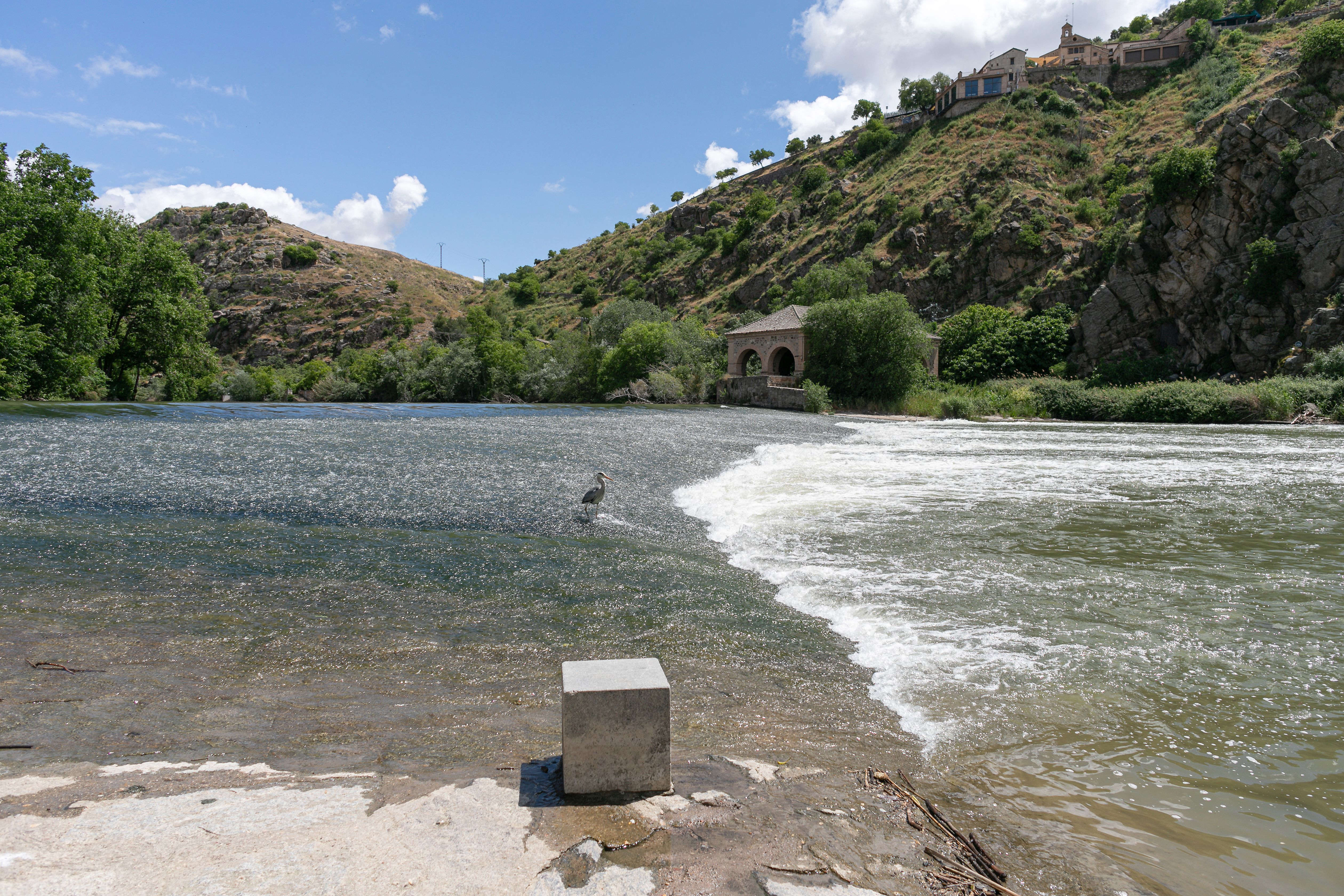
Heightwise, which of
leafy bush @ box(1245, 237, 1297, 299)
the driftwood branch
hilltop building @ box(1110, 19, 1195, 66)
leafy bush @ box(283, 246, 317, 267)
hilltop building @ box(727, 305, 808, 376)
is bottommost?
the driftwood branch

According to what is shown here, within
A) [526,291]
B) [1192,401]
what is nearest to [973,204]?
[1192,401]

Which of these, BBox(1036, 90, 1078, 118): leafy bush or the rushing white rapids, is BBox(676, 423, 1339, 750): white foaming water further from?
BBox(1036, 90, 1078, 118): leafy bush

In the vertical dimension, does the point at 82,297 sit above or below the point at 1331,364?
above

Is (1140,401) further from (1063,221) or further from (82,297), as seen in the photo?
Answer: (82,297)

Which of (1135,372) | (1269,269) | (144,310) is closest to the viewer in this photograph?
(144,310)

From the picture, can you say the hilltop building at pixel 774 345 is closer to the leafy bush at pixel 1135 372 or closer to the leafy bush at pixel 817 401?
the leafy bush at pixel 817 401

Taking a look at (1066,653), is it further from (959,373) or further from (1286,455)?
(959,373)

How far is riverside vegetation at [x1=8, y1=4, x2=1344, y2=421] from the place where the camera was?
126 ft

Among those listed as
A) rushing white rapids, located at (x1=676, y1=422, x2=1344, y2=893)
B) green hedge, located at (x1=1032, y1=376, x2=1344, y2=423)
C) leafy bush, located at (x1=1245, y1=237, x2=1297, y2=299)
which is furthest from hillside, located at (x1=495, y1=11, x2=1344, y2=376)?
rushing white rapids, located at (x1=676, y1=422, x2=1344, y2=893)

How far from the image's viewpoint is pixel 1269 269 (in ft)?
131

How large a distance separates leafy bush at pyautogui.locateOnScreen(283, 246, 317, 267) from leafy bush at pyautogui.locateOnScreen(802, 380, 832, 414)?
9025 centimetres

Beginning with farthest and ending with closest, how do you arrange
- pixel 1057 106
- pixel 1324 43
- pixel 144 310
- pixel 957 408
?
pixel 1057 106, pixel 1324 43, pixel 957 408, pixel 144 310

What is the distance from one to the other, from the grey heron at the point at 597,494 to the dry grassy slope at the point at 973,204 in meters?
52.3

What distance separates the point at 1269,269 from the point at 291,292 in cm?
10400
